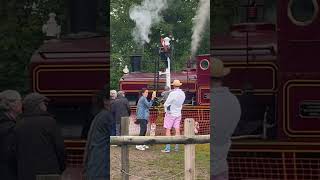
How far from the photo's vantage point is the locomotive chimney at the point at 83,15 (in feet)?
8.19

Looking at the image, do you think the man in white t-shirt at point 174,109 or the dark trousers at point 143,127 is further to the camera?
the dark trousers at point 143,127

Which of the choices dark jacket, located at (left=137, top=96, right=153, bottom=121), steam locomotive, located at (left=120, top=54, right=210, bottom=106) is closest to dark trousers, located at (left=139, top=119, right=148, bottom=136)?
dark jacket, located at (left=137, top=96, right=153, bottom=121)

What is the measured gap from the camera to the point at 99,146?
2520 mm

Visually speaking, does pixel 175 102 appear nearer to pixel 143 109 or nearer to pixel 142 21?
pixel 143 109

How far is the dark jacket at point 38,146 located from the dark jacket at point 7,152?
0.10 ft

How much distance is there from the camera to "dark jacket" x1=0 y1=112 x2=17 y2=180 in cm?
253

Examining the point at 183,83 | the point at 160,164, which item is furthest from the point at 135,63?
the point at 160,164

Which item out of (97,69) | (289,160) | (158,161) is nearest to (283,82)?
(289,160)

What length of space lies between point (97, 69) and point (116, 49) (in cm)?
1838

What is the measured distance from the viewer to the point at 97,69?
2.49 meters

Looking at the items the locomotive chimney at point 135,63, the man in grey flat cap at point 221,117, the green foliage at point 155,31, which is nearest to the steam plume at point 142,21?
the green foliage at point 155,31

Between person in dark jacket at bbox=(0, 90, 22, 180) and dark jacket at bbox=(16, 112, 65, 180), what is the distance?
0.11ft

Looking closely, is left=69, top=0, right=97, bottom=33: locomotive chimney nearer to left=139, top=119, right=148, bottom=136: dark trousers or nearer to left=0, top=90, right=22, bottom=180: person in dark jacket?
left=0, top=90, right=22, bottom=180: person in dark jacket

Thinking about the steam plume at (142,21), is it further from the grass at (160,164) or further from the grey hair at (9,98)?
the grey hair at (9,98)
